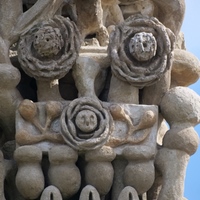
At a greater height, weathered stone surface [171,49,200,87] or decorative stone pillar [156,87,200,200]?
weathered stone surface [171,49,200,87]

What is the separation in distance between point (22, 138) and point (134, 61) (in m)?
0.63

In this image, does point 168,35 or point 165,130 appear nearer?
point 168,35

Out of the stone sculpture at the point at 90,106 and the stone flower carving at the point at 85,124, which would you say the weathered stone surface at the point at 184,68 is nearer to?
the stone sculpture at the point at 90,106

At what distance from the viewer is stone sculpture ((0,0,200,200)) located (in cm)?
464

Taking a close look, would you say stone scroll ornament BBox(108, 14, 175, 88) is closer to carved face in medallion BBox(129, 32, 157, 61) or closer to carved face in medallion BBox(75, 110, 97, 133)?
carved face in medallion BBox(129, 32, 157, 61)

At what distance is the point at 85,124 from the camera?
4.62 m

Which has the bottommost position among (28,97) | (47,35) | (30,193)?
(30,193)

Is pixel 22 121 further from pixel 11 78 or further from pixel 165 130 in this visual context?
pixel 165 130

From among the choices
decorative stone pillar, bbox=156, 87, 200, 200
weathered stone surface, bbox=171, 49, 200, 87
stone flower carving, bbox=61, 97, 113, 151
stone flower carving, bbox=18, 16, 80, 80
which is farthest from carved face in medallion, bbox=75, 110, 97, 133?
weathered stone surface, bbox=171, 49, 200, 87

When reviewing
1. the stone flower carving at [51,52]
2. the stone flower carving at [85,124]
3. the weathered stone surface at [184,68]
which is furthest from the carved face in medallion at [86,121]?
the weathered stone surface at [184,68]

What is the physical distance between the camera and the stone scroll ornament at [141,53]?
15.7 feet

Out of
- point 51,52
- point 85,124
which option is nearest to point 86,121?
point 85,124

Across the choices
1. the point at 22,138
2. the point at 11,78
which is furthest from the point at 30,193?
the point at 11,78

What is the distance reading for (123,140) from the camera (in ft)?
15.4
